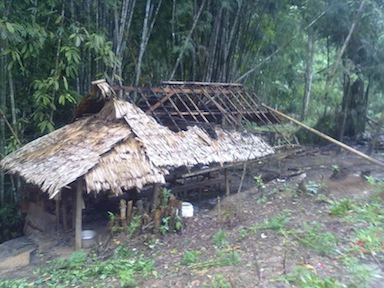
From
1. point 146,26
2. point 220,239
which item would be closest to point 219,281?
point 220,239

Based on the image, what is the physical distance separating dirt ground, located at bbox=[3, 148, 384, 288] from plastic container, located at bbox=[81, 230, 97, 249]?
0.96 ft

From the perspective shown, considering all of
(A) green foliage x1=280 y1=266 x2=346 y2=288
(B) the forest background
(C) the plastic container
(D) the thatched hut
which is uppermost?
(B) the forest background

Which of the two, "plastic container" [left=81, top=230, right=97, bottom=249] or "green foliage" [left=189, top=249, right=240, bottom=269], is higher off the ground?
"green foliage" [left=189, top=249, right=240, bottom=269]

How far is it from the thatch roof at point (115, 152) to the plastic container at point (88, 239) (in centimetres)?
103

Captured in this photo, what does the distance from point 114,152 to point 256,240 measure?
2.38 metres

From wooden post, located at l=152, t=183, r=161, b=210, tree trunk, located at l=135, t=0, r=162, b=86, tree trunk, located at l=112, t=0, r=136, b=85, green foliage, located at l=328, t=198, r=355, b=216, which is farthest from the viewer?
tree trunk, located at l=135, t=0, r=162, b=86

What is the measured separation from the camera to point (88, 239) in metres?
6.29

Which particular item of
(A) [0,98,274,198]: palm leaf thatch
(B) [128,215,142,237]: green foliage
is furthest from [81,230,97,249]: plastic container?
(A) [0,98,274,198]: palm leaf thatch

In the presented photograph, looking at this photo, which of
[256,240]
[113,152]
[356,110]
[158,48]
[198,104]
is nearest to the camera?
[256,240]

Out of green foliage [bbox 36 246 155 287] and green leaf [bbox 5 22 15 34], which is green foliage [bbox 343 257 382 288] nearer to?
green foliage [bbox 36 246 155 287]

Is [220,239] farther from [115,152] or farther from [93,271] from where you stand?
[115,152]

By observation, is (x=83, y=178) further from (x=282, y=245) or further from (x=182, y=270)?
(x=282, y=245)

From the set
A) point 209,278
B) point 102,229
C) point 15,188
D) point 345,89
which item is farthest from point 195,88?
point 345,89

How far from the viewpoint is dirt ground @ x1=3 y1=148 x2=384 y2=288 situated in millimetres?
4211
